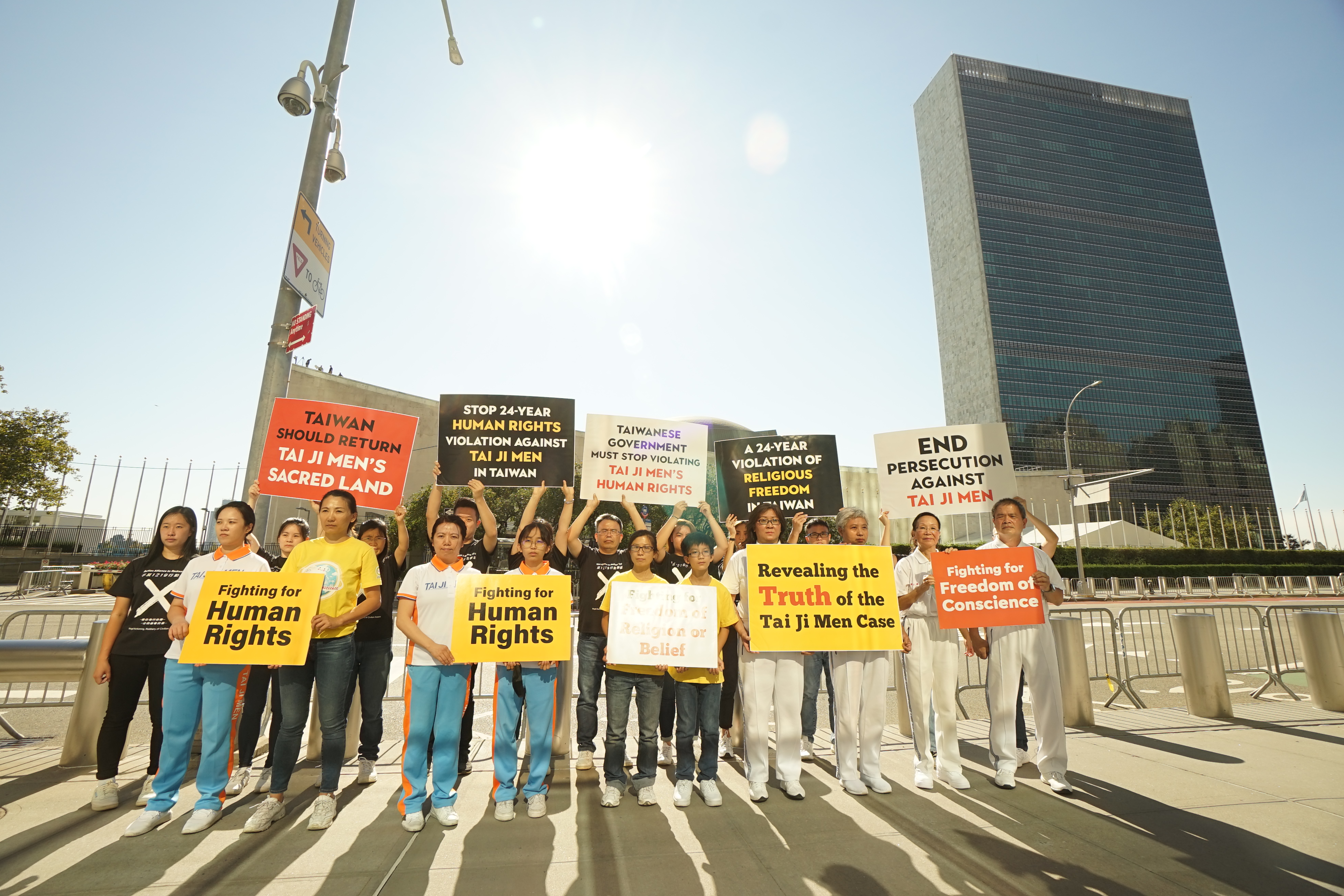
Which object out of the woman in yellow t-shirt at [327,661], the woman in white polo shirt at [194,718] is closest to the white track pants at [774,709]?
the woman in yellow t-shirt at [327,661]

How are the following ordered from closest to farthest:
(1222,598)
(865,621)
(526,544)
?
(526,544) → (865,621) → (1222,598)

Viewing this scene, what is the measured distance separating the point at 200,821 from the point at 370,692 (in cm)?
130

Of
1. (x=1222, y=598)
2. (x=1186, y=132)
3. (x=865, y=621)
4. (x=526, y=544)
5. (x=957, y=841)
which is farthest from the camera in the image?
(x=1186, y=132)

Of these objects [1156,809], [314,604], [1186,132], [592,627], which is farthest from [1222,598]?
[1186,132]

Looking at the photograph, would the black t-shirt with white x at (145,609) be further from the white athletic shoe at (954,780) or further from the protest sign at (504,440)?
the white athletic shoe at (954,780)

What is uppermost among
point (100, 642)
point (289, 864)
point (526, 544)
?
point (526, 544)

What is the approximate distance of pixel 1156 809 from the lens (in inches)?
181

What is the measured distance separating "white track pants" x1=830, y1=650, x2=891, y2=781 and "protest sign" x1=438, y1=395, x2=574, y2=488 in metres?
3.49

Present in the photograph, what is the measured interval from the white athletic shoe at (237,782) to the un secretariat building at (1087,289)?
5118 inches

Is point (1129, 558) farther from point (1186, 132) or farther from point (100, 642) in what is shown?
point (1186, 132)

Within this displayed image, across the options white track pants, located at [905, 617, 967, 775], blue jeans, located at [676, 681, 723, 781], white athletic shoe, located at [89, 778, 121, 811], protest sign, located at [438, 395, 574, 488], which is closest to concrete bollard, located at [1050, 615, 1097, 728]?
white track pants, located at [905, 617, 967, 775]

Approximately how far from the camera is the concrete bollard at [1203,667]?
24.6 ft

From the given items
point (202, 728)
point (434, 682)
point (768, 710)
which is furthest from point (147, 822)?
point (768, 710)

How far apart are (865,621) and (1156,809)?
7.78ft
